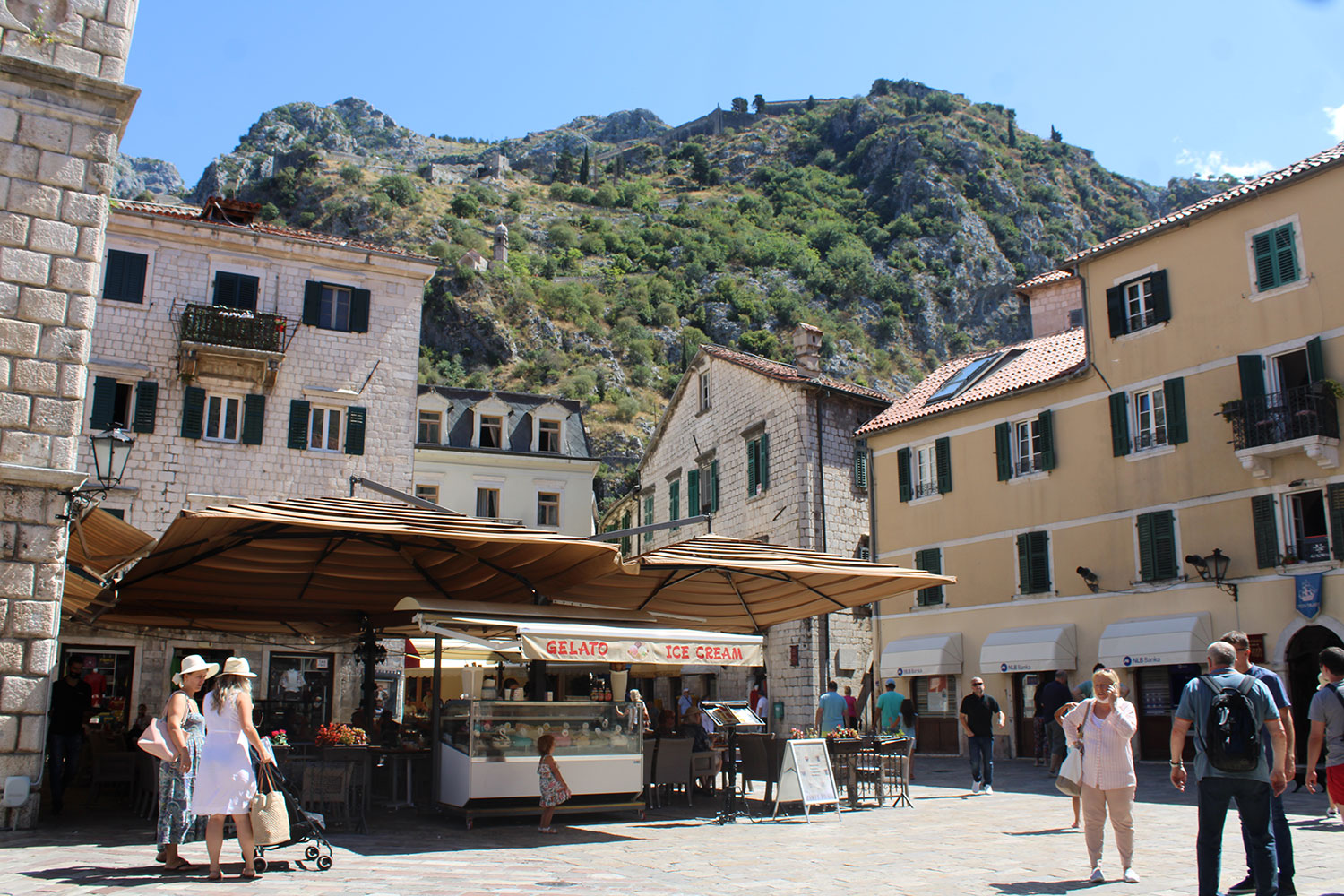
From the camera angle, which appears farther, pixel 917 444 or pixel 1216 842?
pixel 917 444

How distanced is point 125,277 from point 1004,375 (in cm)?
1952

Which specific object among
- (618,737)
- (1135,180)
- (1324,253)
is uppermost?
(1135,180)

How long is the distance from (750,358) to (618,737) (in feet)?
68.0

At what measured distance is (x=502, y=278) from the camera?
7606 cm

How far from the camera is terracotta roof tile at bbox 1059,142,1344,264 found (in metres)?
17.4

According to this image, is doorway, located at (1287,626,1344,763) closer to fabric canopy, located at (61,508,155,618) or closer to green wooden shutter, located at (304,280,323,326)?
fabric canopy, located at (61,508,155,618)

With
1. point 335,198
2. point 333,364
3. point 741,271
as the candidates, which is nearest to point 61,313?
point 333,364

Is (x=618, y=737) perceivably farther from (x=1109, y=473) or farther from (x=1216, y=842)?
(x=1109, y=473)

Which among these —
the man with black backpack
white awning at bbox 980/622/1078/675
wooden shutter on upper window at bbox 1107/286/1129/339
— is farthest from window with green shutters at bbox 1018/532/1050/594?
the man with black backpack

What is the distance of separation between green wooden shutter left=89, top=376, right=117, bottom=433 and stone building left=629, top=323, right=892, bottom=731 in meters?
13.1

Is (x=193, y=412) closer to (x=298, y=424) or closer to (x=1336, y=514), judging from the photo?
(x=298, y=424)

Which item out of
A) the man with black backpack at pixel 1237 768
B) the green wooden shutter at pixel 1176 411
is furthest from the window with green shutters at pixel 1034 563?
the man with black backpack at pixel 1237 768

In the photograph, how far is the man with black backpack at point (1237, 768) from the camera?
585 centimetres

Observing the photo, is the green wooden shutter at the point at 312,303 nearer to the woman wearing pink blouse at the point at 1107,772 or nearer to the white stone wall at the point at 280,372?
the white stone wall at the point at 280,372
